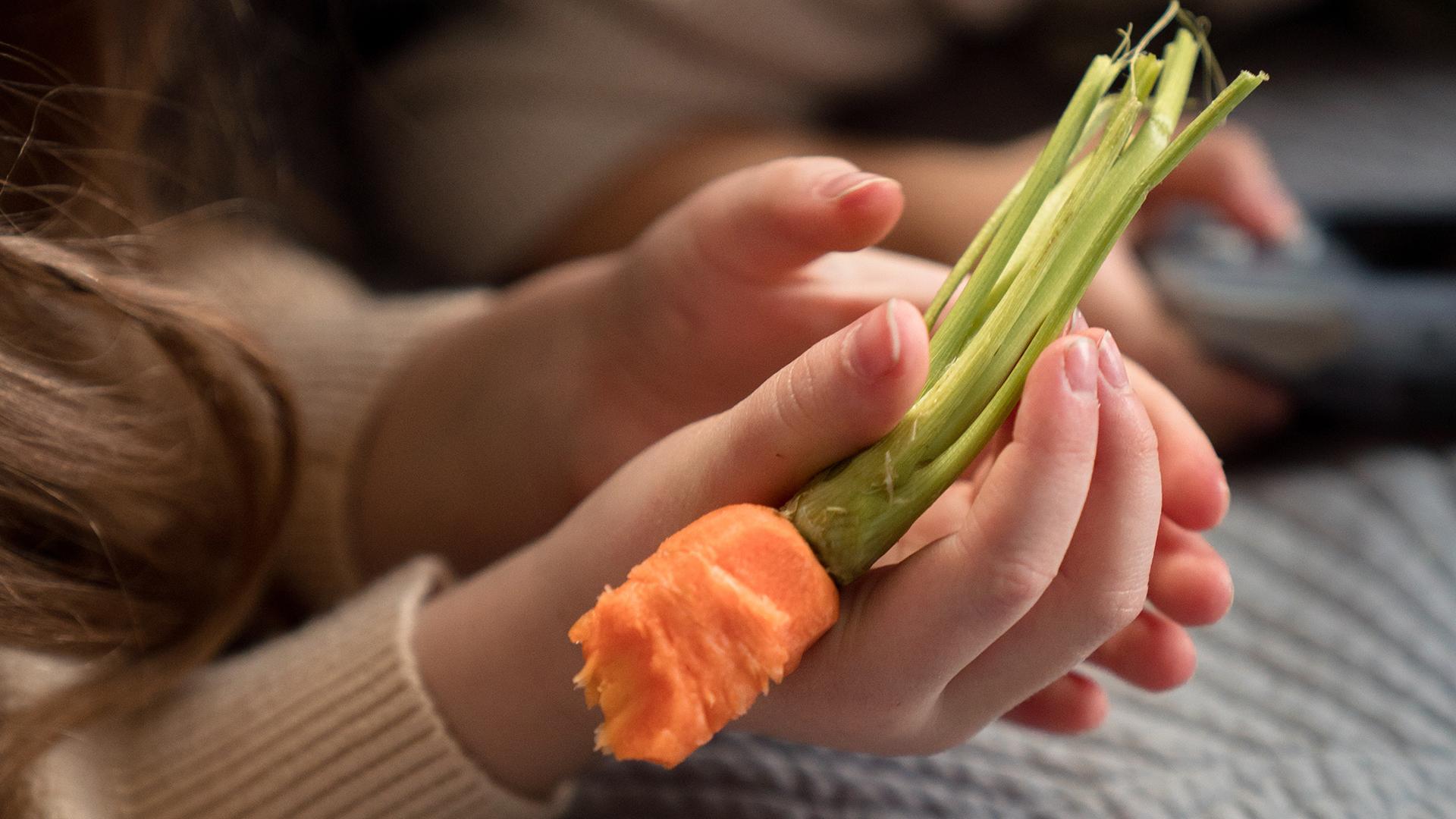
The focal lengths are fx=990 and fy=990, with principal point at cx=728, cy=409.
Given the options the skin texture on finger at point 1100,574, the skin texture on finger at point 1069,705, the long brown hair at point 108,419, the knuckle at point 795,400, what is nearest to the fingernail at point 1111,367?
the skin texture on finger at point 1100,574

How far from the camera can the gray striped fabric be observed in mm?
604

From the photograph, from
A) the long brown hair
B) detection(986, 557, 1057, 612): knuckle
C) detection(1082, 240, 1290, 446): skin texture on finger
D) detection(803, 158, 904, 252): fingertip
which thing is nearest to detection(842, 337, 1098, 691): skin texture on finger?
detection(986, 557, 1057, 612): knuckle

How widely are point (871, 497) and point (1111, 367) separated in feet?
0.35

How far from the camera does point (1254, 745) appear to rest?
0.64 meters

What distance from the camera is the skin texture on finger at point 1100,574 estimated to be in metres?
0.39

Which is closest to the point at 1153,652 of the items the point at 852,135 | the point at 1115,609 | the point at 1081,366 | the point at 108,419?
the point at 1115,609

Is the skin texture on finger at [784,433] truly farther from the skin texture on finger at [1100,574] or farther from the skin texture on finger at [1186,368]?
the skin texture on finger at [1186,368]

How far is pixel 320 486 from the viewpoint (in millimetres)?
837

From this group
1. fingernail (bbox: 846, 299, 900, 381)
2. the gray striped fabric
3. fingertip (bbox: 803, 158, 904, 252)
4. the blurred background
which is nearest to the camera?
fingernail (bbox: 846, 299, 900, 381)

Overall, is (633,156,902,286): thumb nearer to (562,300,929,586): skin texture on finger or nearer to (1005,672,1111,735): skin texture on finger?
(562,300,929,586): skin texture on finger

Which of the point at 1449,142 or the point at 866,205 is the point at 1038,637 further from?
the point at 1449,142

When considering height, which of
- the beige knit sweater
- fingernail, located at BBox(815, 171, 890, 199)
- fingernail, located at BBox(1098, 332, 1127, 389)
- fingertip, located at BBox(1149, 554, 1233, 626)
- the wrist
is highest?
fingernail, located at BBox(815, 171, 890, 199)

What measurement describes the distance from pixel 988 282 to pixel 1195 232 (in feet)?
2.19

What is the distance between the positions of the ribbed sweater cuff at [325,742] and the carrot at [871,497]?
232 millimetres
